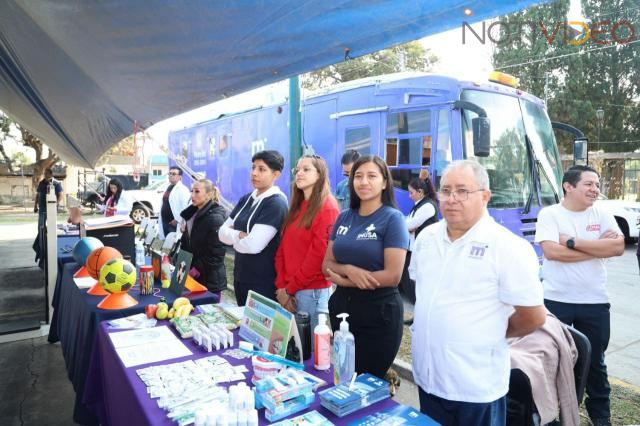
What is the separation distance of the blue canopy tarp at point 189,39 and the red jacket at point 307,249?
96 centimetres

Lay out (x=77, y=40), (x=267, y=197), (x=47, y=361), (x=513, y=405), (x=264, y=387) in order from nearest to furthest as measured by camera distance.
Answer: (x=264, y=387)
(x=513, y=405)
(x=77, y=40)
(x=267, y=197)
(x=47, y=361)

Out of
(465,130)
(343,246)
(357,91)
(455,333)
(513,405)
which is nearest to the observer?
(455,333)

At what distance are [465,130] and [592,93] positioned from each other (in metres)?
19.2

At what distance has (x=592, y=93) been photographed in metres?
20.3

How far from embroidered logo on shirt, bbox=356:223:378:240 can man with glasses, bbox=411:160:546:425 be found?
0.52 meters

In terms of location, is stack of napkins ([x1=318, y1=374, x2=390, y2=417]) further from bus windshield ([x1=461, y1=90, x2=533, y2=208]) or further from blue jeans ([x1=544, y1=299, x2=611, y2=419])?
bus windshield ([x1=461, y1=90, x2=533, y2=208])

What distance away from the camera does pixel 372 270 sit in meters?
2.28

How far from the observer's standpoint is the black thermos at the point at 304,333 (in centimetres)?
193

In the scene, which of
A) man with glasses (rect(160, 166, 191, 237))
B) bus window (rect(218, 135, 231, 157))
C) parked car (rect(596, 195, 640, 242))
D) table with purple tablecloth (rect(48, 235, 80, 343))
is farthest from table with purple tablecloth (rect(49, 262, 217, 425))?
parked car (rect(596, 195, 640, 242))

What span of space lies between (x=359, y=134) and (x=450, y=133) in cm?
146

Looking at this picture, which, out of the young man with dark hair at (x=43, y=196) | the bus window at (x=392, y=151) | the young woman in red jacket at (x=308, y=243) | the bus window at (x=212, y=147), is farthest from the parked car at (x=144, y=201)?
the young woman in red jacket at (x=308, y=243)

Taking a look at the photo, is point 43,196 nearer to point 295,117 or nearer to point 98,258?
point 98,258

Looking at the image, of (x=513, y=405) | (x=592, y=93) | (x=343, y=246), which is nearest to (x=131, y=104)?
(x=343, y=246)

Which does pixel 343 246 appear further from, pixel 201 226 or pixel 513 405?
pixel 201 226
